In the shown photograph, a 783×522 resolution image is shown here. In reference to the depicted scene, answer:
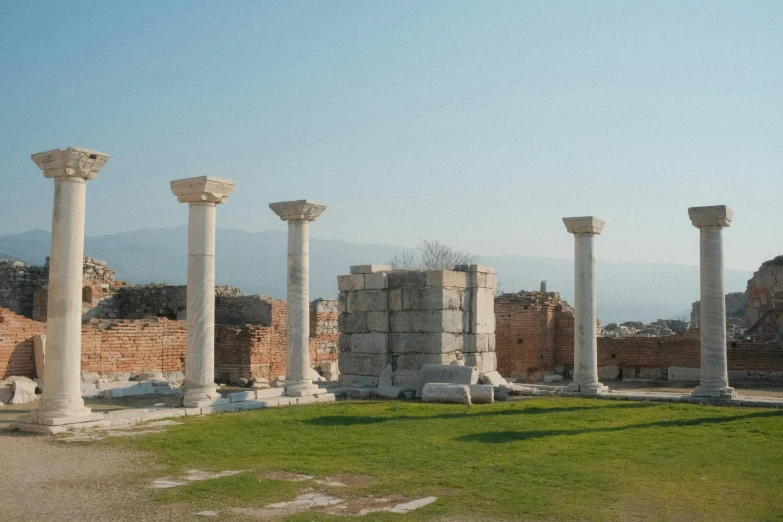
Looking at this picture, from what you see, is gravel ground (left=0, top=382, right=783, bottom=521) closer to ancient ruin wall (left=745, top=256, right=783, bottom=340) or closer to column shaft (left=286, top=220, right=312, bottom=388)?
column shaft (left=286, top=220, right=312, bottom=388)

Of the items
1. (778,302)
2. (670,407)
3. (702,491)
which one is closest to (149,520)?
(702,491)

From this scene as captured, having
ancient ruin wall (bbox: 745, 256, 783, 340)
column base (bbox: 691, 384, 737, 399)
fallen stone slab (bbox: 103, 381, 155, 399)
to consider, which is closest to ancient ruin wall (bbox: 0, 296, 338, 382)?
fallen stone slab (bbox: 103, 381, 155, 399)

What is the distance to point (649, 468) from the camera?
28.0 ft

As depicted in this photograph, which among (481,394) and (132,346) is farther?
(132,346)

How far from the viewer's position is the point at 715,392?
1507 centimetres

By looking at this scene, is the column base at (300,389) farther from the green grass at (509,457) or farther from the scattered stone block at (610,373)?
the scattered stone block at (610,373)

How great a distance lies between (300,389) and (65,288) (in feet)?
19.7

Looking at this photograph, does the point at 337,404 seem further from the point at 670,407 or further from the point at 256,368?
the point at 256,368

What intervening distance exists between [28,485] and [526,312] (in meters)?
17.7

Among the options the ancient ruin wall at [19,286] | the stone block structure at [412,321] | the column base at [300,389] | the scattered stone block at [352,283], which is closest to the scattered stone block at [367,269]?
the stone block structure at [412,321]

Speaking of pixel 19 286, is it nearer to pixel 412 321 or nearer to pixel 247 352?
pixel 247 352

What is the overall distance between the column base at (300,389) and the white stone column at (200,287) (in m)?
2.21

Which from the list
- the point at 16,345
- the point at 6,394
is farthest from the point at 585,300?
the point at 16,345

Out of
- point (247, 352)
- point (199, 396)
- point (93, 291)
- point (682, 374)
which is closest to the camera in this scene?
point (199, 396)
